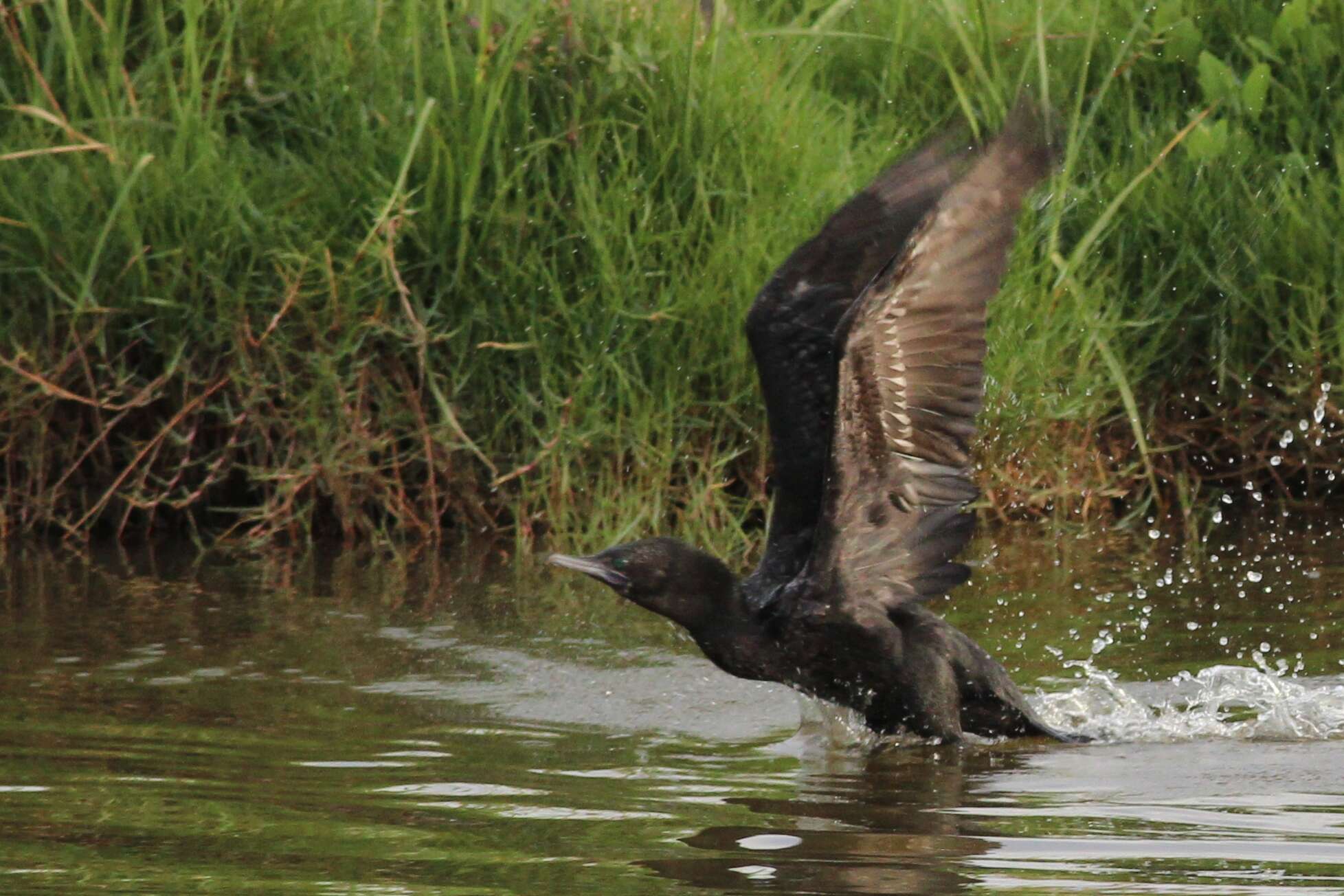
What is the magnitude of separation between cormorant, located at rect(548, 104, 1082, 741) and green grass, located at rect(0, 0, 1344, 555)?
1.42m

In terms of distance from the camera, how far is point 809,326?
16.8 ft

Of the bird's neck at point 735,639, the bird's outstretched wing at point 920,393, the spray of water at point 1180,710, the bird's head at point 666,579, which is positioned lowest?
the spray of water at point 1180,710

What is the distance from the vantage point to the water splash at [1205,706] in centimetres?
481

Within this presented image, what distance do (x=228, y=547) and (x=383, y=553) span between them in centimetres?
50

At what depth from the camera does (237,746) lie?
455 cm

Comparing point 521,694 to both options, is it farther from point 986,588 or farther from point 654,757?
point 986,588

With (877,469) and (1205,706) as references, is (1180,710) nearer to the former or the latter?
(1205,706)

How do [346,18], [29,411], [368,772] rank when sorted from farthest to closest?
[346,18]
[29,411]
[368,772]

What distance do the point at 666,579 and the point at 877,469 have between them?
0.54 metres

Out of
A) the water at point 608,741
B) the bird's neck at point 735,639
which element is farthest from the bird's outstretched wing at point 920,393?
A: the water at point 608,741

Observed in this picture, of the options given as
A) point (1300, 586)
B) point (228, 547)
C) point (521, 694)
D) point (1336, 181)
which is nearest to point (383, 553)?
point (228, 547)

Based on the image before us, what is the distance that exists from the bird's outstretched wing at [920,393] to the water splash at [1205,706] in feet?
1.84

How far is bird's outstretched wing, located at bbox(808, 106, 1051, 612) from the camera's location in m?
4.41

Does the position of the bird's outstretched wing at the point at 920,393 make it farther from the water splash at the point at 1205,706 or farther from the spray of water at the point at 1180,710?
the water splash at the point at 1205,706
